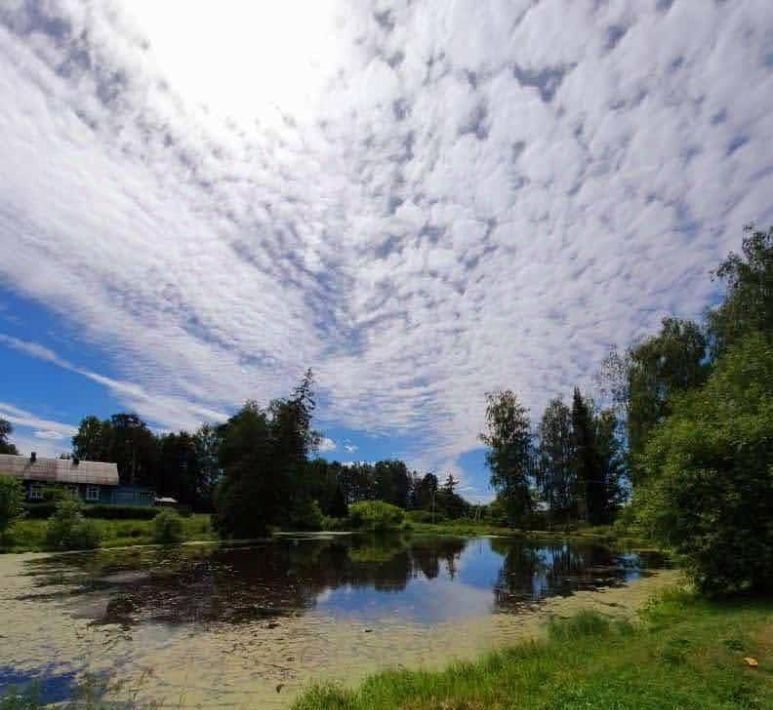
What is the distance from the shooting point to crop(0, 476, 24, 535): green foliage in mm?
29000

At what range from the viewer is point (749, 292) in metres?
29.9

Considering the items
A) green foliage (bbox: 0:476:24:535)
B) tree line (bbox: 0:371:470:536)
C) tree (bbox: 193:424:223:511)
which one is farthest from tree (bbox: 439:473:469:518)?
green foliage (bbox: 0:476:24:535)

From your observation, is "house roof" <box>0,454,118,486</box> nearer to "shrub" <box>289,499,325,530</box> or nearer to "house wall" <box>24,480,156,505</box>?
"house wall" <box>24,480,156,505</box>

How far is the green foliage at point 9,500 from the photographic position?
29000 mm

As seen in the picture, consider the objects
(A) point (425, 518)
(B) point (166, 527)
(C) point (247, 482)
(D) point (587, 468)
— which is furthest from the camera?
(A) point (425, 518)

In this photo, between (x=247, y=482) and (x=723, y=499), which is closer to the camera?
(x=723, y=499)

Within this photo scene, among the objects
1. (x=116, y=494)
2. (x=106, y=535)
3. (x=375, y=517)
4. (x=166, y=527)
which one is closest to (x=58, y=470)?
(x=116, y=494)

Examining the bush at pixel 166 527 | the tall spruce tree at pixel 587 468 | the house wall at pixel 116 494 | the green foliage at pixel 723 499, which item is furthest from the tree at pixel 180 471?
the green foliage at pixel 723 499

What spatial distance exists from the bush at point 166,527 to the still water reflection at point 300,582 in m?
2.88

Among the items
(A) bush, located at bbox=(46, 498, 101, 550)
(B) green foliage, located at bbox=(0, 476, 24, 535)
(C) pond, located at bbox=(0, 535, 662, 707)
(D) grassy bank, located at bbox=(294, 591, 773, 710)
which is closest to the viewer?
(D) grassy bank, located at bbox=(294, 591, 773, 710)

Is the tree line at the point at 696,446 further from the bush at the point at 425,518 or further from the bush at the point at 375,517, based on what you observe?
the bush at the point at 425,518

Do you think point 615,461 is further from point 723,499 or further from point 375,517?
point 723,499

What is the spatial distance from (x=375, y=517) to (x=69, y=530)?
38.1 metres

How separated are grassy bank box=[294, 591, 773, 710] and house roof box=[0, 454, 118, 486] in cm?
6423
